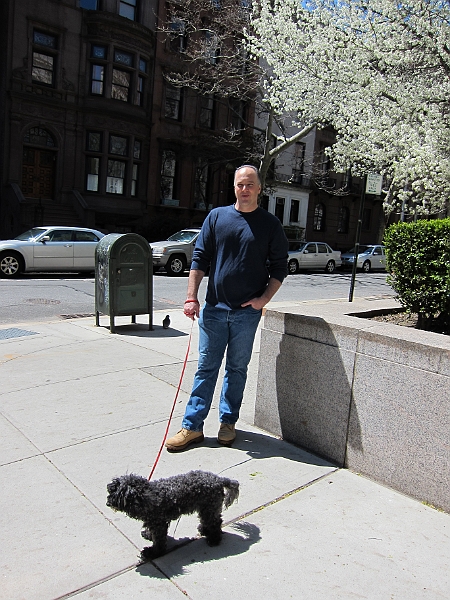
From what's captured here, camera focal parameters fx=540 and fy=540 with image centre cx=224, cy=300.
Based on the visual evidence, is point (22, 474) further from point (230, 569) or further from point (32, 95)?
point (32, 95)

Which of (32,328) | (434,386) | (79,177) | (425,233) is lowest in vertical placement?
(32,328)

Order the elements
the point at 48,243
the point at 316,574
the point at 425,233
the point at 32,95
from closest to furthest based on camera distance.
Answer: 1. the point at 316,574
2. the point at 425,233
3. the point at 48,243
4. the point at 32,95

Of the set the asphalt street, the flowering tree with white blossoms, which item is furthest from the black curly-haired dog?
the flowering tree with white blossoms

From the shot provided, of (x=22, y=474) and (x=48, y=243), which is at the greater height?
(x=48, y=243)

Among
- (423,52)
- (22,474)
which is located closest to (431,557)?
(22,474)

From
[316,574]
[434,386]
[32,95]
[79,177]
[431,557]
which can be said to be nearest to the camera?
[316,574]

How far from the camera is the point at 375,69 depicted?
13.5 metres

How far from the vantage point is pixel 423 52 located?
12.0 m

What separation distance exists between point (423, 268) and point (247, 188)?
2.03 metres

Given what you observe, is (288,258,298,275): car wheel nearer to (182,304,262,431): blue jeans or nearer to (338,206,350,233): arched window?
(338,206,350,233): arched window

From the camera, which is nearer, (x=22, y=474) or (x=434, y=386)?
(x=434, y=386)

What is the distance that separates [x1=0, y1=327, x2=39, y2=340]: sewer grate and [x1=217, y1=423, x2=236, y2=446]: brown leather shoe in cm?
444

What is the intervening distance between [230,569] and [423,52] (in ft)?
40.7

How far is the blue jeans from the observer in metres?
3.74
